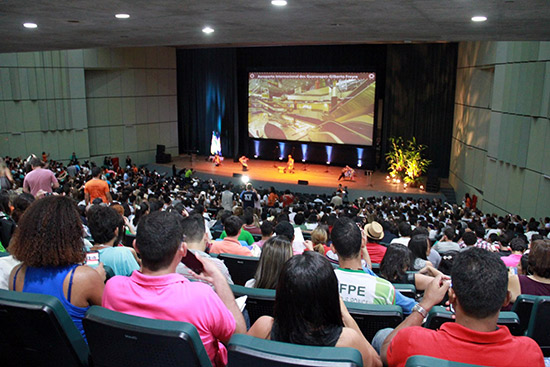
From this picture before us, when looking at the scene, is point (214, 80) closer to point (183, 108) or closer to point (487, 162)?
point (183, 108)

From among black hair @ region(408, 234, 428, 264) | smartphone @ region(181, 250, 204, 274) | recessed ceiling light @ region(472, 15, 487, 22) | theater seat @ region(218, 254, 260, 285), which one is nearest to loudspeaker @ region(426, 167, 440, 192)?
recessed ceiling light @ region(472, 15, 487, 22)

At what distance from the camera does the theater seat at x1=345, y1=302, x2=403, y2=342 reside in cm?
245

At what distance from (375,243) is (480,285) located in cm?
367

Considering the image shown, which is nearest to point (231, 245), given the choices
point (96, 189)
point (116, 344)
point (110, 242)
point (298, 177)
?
point (110, 242)

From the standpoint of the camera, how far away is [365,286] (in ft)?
9.31

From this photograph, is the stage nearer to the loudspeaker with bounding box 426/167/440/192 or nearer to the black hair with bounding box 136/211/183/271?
the loudspeaker with bounding box 426/167/440/192

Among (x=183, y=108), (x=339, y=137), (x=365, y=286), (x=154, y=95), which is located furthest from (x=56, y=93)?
(x=365, y=286)

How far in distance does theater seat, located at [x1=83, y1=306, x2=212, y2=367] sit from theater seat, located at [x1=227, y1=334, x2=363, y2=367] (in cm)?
20

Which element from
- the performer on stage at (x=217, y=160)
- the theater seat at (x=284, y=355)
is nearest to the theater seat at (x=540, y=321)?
the theater seat at (x=284, y=355)

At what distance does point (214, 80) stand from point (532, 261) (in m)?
22.3

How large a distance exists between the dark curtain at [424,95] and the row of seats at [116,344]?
1981 cm

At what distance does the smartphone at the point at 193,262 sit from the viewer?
Answer: 7.12ft

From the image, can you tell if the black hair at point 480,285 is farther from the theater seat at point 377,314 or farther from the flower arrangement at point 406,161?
the flower arrangement at point 406,161

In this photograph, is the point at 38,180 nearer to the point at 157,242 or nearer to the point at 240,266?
the point at 240,266
